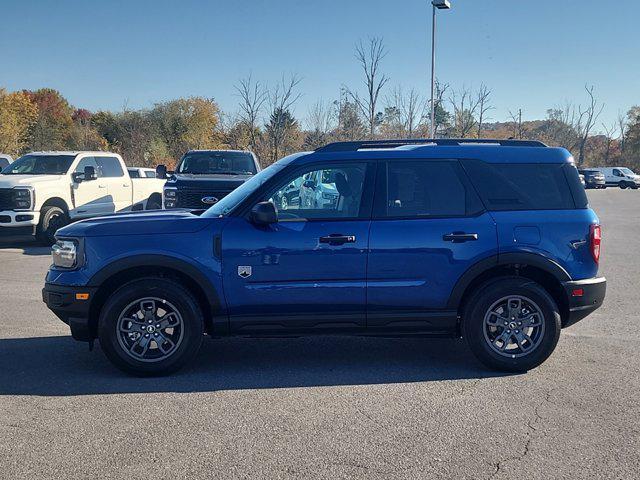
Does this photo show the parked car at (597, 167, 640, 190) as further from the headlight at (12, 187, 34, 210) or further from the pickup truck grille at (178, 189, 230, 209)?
the headlight at (12, 187, 34, 210)

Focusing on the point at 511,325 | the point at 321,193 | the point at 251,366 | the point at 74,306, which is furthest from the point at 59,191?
the point at 511,325

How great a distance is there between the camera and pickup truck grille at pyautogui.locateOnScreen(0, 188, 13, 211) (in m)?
13.1

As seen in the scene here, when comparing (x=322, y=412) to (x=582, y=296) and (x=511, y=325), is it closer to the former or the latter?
(x=511, y=325)

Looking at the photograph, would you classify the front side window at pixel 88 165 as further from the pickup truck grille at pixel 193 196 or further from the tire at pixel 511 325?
the tire at pixel 511 325

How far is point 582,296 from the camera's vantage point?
5543 mm

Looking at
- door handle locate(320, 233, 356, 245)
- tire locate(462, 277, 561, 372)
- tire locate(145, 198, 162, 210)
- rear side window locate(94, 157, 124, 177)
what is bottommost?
tire locate(462, 277, 561, 372)

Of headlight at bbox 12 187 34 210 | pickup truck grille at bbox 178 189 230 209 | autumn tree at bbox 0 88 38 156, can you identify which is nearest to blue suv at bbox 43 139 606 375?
pickup truck grille at bbox 178 189 230 209

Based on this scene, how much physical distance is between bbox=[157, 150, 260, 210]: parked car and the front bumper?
22.2 feet

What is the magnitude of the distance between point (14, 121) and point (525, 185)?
4229cm

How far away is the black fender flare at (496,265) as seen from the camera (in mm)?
5430

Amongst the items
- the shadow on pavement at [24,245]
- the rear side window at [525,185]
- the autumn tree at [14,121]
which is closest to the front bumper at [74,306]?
the rear side window at [525,185]

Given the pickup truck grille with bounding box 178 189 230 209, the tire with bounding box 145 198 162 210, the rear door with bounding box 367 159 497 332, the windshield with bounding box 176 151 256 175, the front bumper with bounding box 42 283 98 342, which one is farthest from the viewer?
the tire with bounding box 145 198 162 210

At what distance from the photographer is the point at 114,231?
530cm

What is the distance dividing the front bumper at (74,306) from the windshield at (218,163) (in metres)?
8.58
